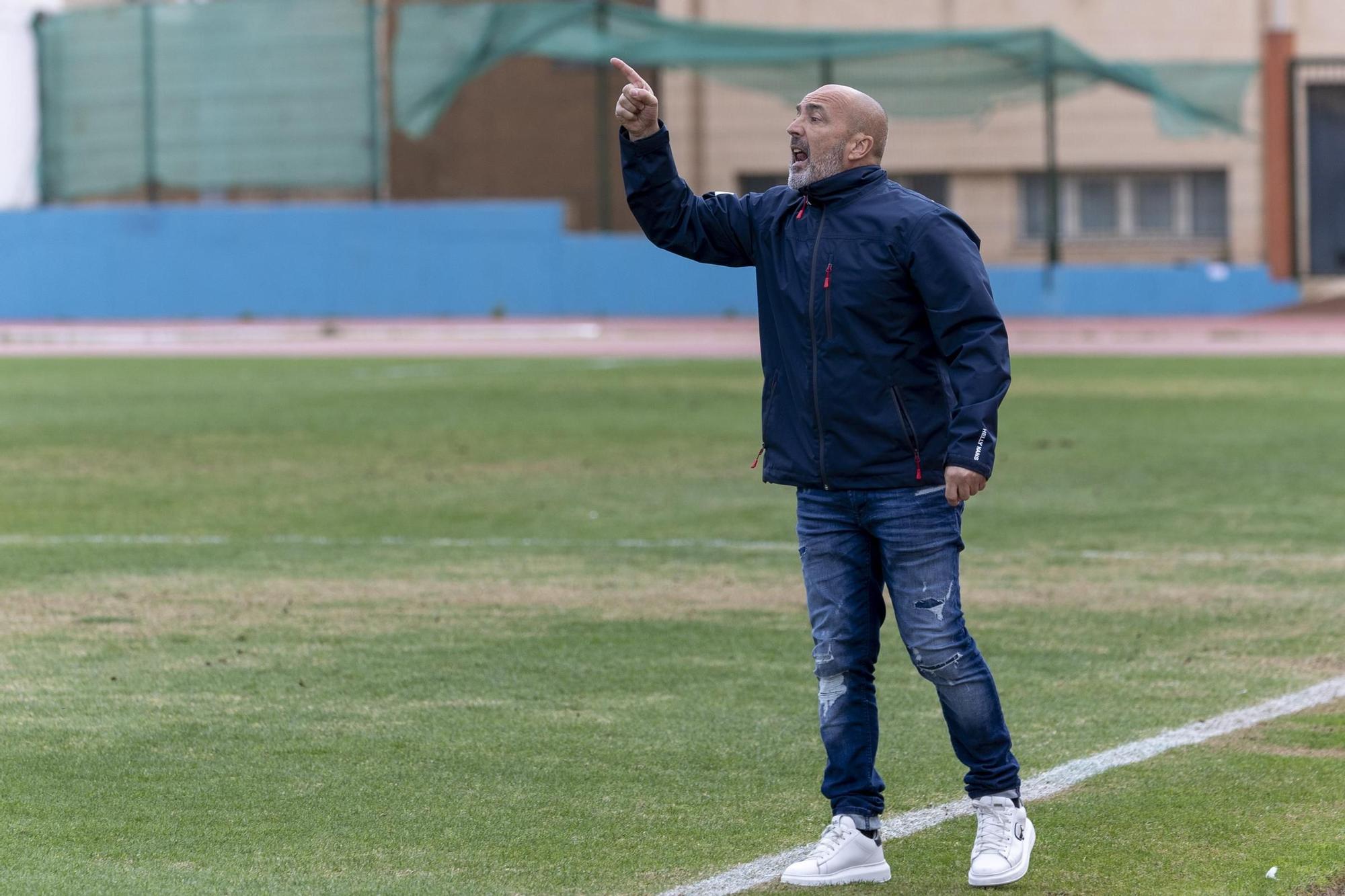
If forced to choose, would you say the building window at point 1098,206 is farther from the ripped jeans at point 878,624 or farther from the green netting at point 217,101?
the ripped jeans at point 878,624

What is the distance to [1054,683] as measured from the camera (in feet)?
23.7

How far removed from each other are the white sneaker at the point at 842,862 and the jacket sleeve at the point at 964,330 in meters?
0.91

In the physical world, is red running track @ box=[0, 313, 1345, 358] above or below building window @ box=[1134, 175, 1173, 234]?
below

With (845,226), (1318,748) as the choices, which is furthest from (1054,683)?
(845,226)

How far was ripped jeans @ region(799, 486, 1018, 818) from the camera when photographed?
16.0 feet

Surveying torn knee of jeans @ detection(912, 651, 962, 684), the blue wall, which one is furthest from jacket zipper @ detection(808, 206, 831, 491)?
the blue wall

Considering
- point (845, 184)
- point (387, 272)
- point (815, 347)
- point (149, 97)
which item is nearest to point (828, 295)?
point (815, 347)

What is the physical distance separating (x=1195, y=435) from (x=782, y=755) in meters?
A: 10.3

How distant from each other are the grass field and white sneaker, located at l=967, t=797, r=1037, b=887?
0.08 metres

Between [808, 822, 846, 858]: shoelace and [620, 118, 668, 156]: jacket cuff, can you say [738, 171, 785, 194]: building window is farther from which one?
[808, 822, 846, 858]: shoelace

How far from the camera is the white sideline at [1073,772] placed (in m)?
4.95

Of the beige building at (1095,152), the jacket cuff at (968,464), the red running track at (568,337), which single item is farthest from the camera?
the beige building at (1095,152)

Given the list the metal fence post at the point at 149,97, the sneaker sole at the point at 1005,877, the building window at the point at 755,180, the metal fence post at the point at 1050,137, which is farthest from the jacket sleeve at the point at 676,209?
the building window at the point at 755,180

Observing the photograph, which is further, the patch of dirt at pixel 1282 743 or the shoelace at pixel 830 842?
the patch of dirt at pixel 1282 743
